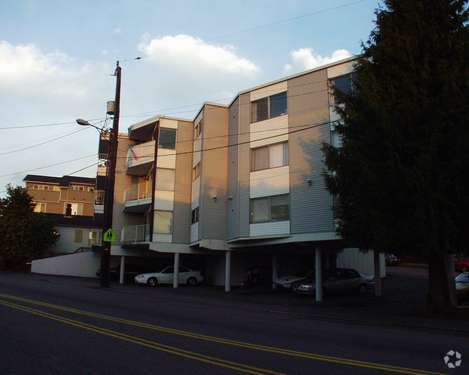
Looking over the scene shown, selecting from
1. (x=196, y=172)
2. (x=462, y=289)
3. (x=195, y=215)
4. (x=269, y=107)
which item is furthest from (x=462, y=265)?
(x=196, y=172)

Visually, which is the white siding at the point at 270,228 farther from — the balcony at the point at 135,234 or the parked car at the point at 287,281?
the balcony at the point at 135,234

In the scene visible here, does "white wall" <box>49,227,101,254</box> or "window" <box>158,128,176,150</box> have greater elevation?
"window" <box>158,128,176,150</box>

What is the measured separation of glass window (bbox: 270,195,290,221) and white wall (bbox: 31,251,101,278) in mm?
20089

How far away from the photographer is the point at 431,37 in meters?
18.5

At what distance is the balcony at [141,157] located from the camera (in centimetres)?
3850

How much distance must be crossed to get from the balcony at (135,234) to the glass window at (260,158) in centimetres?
1050

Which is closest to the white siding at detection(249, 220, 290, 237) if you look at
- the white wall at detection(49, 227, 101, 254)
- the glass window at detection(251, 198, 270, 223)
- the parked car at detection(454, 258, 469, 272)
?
the glass window at detection(251, 198, 270, 223)

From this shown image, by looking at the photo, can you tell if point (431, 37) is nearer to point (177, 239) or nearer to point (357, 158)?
point (357, 158)

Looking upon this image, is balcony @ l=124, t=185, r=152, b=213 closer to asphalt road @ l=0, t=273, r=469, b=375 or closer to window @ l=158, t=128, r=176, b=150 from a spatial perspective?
window @ l=158, t=128, r=176, b=150

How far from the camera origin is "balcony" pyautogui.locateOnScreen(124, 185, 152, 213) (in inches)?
1555

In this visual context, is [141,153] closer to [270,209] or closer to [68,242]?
[270,209]

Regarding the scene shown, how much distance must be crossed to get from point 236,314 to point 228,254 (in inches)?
622

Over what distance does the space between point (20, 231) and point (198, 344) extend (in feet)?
126

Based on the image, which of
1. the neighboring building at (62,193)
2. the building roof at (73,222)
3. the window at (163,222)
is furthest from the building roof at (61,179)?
the window at (163,222)
